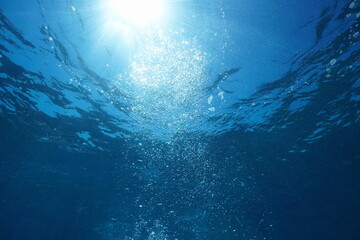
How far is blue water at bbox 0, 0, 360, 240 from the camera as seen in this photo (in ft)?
26.5

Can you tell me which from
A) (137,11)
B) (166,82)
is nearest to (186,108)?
(166,82)

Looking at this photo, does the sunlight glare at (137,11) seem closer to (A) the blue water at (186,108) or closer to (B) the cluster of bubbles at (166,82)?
(A) the blue water at (186,108)

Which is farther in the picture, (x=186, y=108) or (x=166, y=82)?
(x=186, y=108)

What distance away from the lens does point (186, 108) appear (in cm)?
1146

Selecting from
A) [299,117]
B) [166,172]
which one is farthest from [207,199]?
[299,117]

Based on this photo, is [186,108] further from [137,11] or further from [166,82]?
[137,11]

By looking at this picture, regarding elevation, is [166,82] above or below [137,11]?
above

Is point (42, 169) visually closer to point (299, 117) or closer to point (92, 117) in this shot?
point (92, 117)

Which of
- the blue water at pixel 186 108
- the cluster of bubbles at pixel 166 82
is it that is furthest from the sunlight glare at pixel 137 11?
the cluster of bubbles at pixel 166 82

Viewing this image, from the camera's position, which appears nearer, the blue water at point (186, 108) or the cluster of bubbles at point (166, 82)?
the blue water at point (186, 108)

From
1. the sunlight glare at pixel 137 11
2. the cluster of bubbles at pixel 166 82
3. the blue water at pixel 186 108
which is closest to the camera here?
the sunlight glare at pixel 137 11

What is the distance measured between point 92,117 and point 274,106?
10.2 metres

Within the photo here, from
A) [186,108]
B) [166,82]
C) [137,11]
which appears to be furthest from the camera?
[186,108]

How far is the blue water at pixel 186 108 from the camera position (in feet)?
26.5
